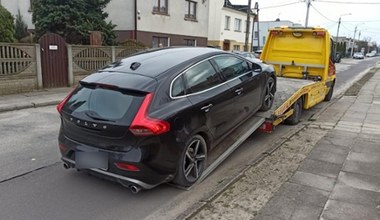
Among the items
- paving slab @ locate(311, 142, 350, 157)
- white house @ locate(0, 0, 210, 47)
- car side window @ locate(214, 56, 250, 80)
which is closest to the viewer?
car side window @ locate(214, 56, 250, 80)

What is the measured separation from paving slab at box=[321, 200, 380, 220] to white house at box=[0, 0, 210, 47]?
1741 centimetres

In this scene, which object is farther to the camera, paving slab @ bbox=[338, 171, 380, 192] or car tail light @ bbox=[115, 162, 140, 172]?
paving slab @ bbox=[338, 171, 380, 192]

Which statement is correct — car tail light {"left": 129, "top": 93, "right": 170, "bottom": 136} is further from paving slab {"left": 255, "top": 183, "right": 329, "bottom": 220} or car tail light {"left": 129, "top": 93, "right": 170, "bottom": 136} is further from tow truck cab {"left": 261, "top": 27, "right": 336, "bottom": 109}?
tow truck cab {"left": 261, "top": 27, "right": 336, "bottom": 109}

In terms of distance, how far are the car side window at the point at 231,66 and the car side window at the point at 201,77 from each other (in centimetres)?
26

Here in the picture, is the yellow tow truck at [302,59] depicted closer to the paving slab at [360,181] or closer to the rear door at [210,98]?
the paving slab at [360,181]

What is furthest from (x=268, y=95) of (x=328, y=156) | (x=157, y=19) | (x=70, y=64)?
(x=157, y=19)

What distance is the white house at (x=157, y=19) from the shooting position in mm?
19562

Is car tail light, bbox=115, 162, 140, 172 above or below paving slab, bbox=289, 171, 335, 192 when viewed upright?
above

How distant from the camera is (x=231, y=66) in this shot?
5312mm

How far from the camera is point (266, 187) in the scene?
430 cm

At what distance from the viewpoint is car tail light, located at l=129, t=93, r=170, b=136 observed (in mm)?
3580

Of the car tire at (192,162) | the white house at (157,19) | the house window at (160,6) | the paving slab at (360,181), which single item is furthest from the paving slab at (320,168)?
the house window at (160,6)

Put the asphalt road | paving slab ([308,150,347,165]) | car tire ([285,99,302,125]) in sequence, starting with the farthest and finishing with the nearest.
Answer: car tire ([285,99,302,125]) < paving slab ([308,150,347,165]) < the asphalt road

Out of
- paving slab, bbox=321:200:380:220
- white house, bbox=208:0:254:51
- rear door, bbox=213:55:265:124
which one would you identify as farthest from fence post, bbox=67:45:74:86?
white house, bbox=208:0:254:51
